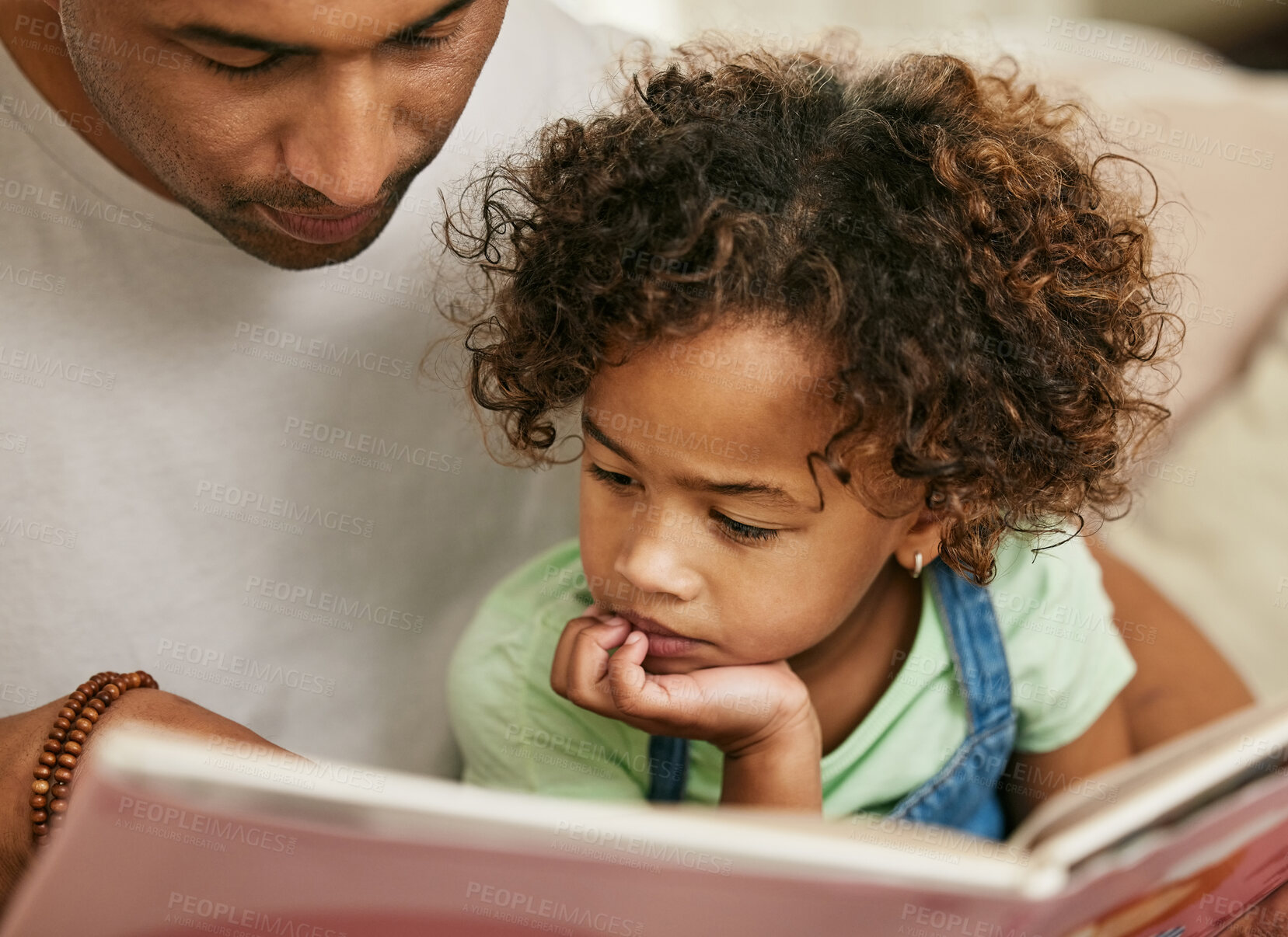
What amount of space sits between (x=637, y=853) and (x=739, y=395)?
1.07ft

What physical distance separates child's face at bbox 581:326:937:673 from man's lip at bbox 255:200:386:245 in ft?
0.73

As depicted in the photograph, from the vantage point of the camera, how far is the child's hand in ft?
2.53

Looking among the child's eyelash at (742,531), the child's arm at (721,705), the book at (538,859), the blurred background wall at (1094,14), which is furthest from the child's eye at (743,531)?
the blurred background wall at (1094,14)

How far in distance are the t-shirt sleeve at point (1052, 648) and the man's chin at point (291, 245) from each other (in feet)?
2.02

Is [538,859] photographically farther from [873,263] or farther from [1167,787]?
[873,263]

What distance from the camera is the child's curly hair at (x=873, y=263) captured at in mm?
695

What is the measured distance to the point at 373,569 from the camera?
996 millimetres

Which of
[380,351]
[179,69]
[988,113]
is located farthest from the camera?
[380,351]

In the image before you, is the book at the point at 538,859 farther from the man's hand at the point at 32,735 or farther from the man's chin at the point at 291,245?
the man's chin at the point at 291,245

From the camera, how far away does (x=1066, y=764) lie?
969 millimetres

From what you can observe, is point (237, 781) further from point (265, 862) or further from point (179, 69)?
point (179, 69)

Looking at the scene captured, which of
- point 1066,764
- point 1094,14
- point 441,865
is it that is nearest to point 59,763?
point 441,865

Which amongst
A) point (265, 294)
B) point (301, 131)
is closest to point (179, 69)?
point (301, 131)

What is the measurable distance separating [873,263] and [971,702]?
1.43 feet
